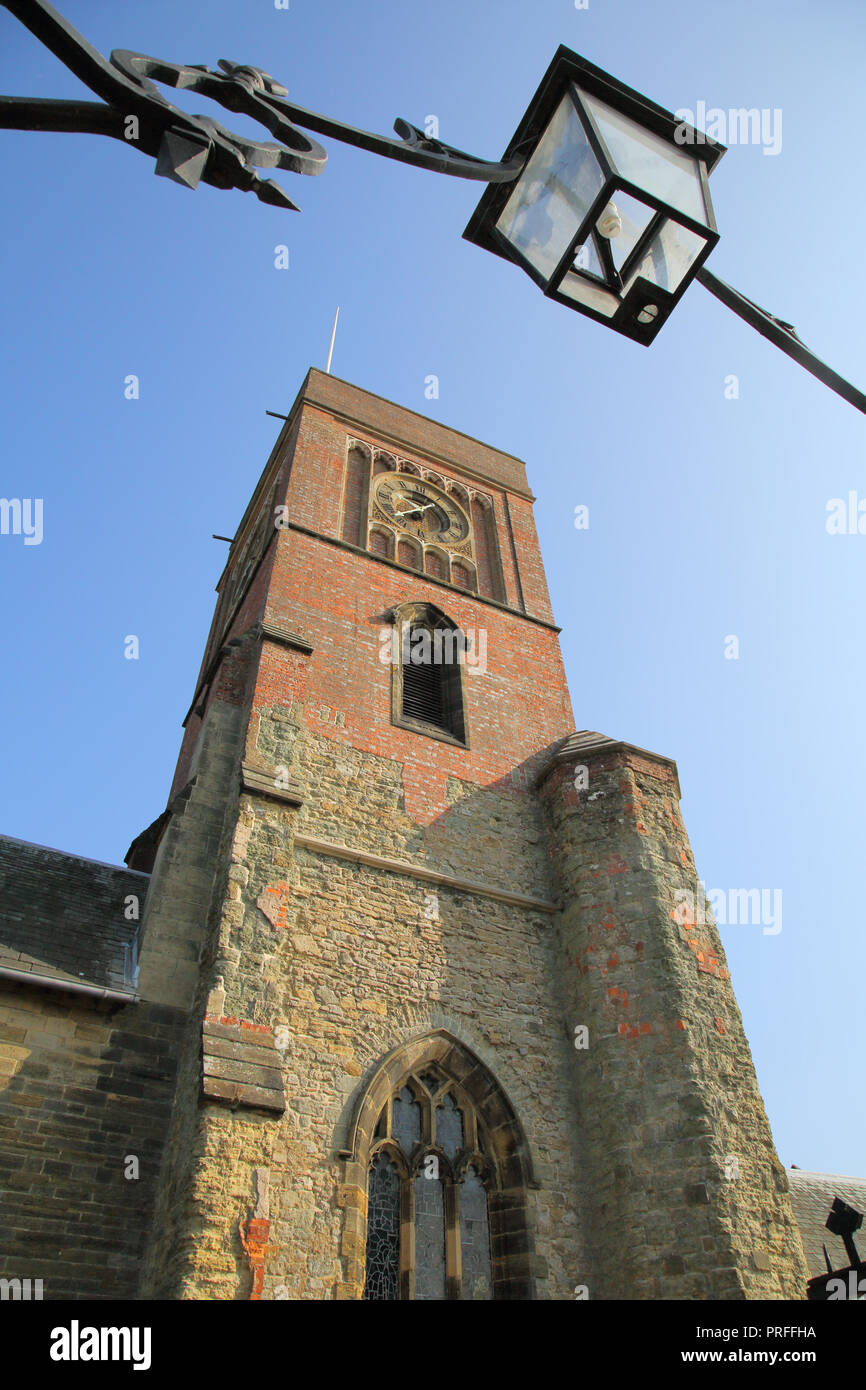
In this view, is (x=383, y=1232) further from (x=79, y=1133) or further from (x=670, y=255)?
(x=670, y=255)

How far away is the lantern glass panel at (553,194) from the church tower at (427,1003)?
658 centimetres

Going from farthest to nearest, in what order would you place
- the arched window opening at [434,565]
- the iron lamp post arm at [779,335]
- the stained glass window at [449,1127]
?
the arched window opening at [434,565] < the stained glass window at [449,1127] < the iron lamp post arm at [779,335]

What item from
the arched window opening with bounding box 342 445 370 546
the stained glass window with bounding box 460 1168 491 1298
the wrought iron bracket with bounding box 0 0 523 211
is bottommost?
the stained glass window with bounding box 460 1168 491 1298

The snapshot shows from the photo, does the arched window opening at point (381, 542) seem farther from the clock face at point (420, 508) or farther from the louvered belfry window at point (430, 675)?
the louvered belfry window at point (430, 675)

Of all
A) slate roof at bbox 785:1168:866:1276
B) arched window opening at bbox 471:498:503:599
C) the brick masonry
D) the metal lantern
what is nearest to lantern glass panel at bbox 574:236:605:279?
the metal lantern

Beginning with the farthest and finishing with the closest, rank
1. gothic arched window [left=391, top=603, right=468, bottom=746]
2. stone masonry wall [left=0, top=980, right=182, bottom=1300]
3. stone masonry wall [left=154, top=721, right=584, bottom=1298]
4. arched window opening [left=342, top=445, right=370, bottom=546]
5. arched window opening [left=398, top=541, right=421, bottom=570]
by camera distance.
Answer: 1. arched window opening [left=398, top=541, right=421, bottom=570]
2. arched window opening [left=342, top=445, right=370, bottom=546]
3. gothic arched window [left=391, top=603, right=468, bottom=746]
4. stone masonry wall [left=0, top=980, right=182, bottom=1300]
5. stone masonry wall [left=154, top=721, right=584, bottom=1298]

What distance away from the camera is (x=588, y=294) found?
10.3 feet

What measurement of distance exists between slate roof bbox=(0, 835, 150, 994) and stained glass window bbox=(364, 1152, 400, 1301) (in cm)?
299

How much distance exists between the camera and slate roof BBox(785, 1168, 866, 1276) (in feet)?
54.0

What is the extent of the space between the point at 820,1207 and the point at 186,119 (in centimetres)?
2155

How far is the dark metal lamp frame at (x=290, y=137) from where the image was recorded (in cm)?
217

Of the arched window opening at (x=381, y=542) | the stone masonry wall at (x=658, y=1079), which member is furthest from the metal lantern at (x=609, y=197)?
the arched window opening at (x=381, y=542)

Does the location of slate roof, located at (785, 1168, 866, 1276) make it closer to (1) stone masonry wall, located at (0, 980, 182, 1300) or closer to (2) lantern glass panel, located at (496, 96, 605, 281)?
(1) stone masonry wall, located at (0, 980, 182, 1300)
